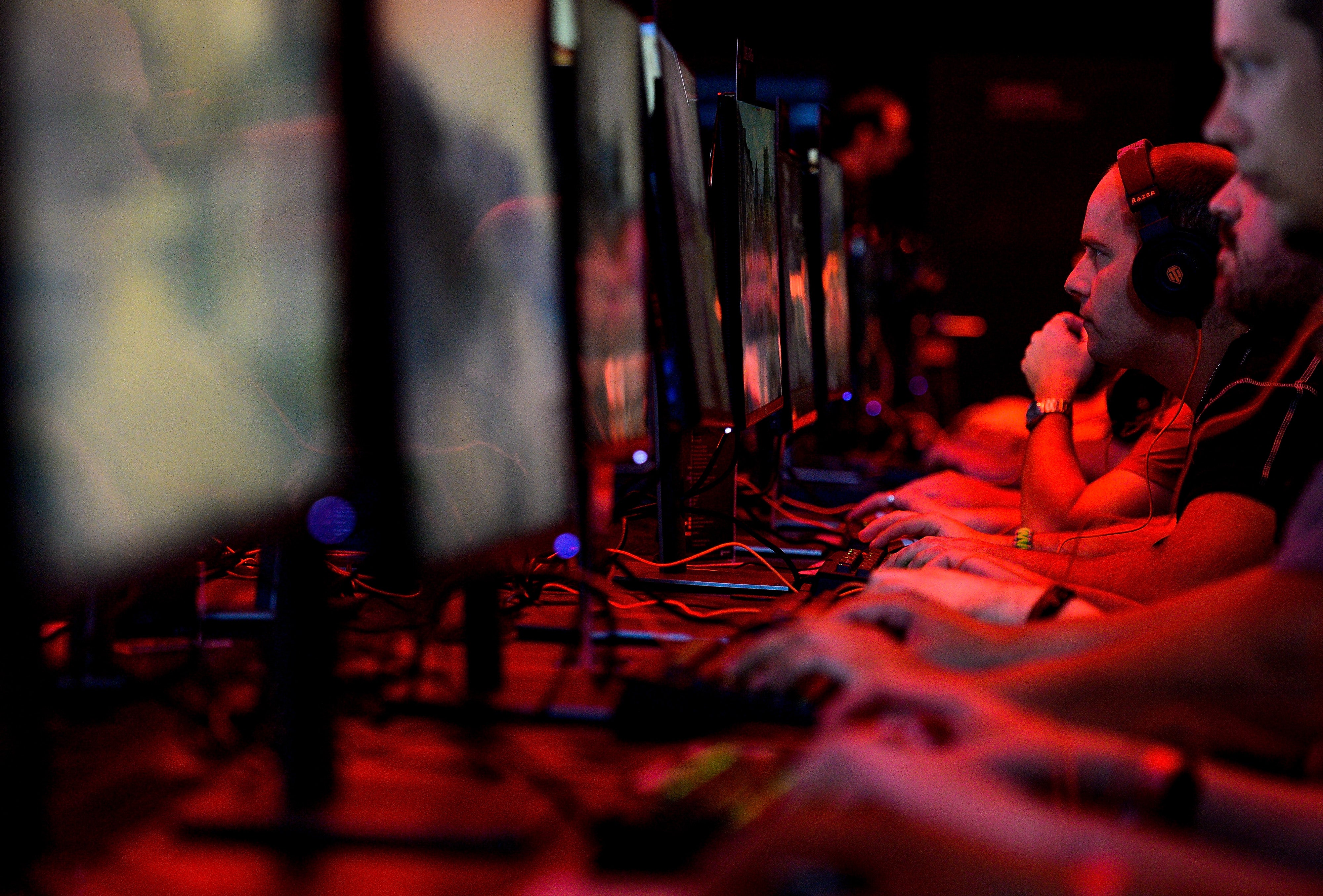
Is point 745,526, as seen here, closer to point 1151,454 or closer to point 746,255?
point 746,255

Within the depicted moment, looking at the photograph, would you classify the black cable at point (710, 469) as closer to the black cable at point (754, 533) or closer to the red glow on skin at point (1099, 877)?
the black cable at point (754, 533)

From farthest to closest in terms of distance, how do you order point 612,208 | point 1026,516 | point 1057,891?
point 1026,516 → point 612,208 → point 1057,891

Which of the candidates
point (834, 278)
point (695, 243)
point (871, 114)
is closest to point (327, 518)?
point (695, 243)

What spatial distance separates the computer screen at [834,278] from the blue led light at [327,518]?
4.54 ft

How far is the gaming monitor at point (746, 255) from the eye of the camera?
4.27ft

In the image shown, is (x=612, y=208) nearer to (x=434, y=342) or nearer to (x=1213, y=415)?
(x=434, y=342)

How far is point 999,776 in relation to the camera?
0.62 metres

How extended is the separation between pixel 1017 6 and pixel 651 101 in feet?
19.6

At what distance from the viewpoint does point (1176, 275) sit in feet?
4.98

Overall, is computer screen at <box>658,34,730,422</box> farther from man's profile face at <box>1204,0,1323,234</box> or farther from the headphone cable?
the headphone cable

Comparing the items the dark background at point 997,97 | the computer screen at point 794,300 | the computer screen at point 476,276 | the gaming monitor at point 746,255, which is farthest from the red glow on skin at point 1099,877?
the dark background at point 997,97

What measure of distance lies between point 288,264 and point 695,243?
517mm

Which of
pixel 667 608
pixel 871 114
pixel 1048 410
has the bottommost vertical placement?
pixel 667 608

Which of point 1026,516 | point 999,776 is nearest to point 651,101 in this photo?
point 999,776
